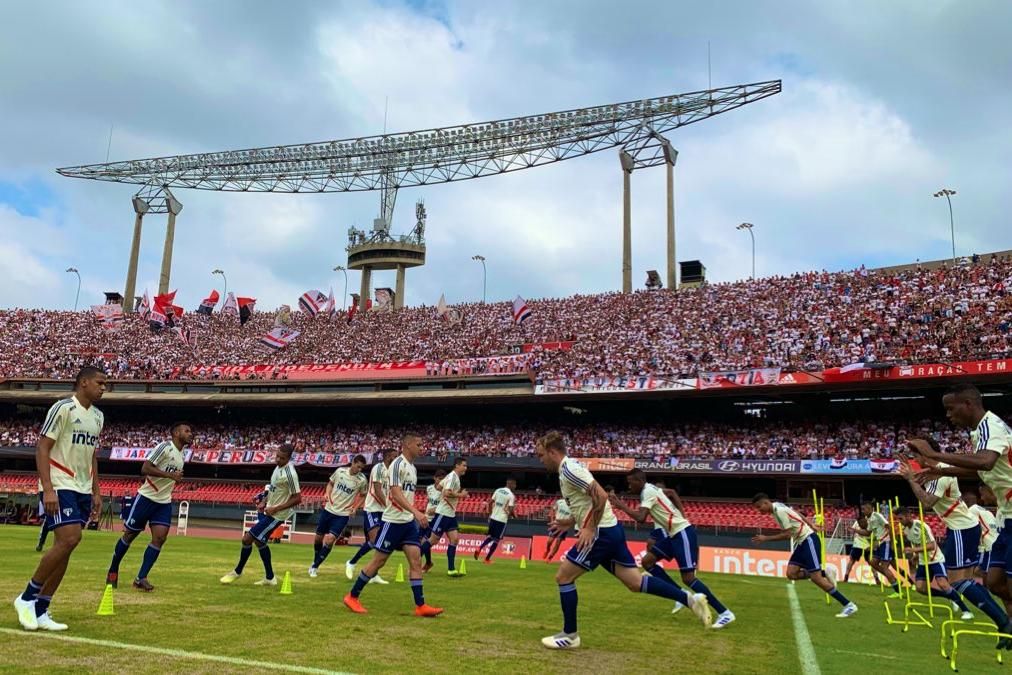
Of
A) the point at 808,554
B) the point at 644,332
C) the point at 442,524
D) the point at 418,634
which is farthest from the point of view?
the point at 644,332

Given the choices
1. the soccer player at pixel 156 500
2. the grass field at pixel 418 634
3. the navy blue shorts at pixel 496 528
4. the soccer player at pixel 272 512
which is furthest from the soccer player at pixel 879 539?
the soccer player at pixel 156 500

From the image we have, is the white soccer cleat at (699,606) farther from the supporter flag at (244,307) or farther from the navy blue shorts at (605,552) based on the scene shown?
the supporter flag at (244,307)

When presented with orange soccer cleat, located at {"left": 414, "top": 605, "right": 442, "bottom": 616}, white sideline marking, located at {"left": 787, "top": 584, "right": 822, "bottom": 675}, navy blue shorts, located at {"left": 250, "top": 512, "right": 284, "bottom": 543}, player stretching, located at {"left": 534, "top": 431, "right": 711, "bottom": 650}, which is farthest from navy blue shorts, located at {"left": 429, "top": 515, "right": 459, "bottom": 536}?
player stretching, located at {"left": 534, "top": 431, "right": 711, "bottom": 650}

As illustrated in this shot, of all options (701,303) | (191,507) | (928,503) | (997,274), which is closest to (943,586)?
(928,503)

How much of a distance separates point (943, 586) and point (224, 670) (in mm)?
12313

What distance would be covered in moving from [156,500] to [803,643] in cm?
919

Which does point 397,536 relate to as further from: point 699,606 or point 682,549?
point 682,549

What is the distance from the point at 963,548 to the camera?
10484mm

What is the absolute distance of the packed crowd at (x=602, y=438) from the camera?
115 ft

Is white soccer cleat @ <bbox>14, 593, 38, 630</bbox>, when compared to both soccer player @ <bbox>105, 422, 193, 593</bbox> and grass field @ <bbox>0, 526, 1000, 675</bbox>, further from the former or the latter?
soccer player @ <bbox>105, 422, 193, 593</bbox>

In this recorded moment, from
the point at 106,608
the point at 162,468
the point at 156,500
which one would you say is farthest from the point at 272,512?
the point at 106,608

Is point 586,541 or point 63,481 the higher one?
point 63,481

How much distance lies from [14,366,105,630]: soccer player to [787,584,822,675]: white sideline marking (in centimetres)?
735

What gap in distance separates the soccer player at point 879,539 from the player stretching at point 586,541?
10049 mm
